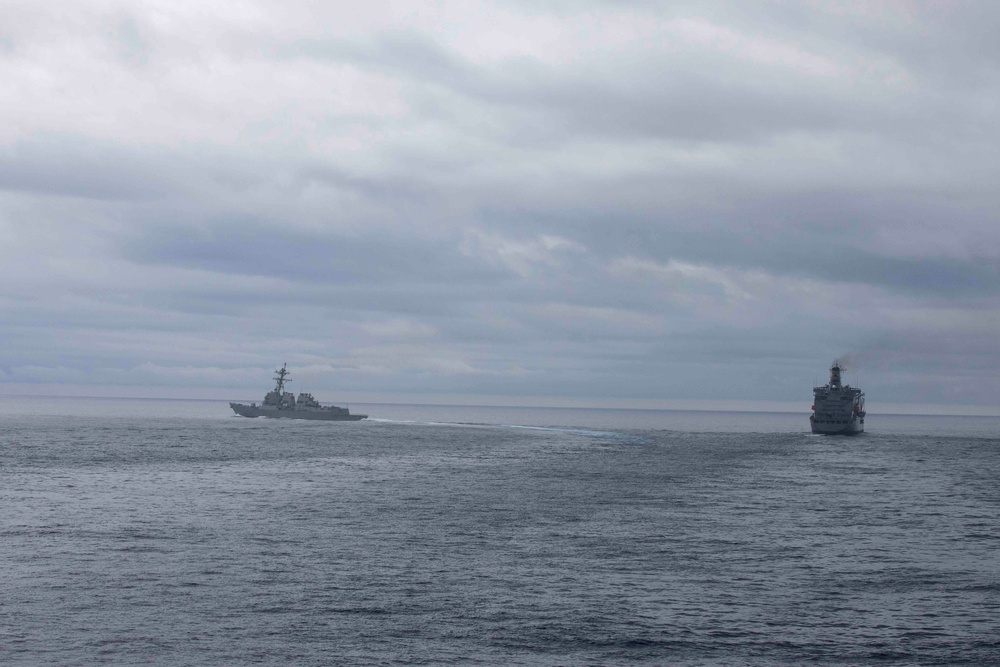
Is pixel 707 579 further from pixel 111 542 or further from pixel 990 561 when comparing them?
pixel 111 542

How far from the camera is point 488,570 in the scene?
3969cm

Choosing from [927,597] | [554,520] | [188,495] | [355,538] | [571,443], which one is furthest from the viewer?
[571,443]

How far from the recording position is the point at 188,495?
67.1m

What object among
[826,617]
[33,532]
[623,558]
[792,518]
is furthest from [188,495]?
[826,617]

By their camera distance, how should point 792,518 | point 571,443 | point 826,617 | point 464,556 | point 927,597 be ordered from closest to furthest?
point 826,617, point 927,597, point 464,556, point 792,518, point 571,443

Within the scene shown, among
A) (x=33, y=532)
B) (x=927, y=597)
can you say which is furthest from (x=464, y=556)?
(x=33, y=532)

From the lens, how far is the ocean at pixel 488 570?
28.8 m

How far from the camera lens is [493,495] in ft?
230

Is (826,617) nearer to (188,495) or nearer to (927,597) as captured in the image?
(927,597)

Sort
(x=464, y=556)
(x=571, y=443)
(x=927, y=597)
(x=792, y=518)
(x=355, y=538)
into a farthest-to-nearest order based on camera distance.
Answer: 1. (x=571, y=443)
2. (x=792, y=518)
3. (x=355, y=538)
4. (x=464, y=556)
5. (x=927, y=597)

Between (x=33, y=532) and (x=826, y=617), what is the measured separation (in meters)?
37.6

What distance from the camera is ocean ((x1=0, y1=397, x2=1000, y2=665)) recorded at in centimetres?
2881

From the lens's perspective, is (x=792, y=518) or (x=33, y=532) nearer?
(x=33, y=532)

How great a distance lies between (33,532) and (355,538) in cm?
1604
